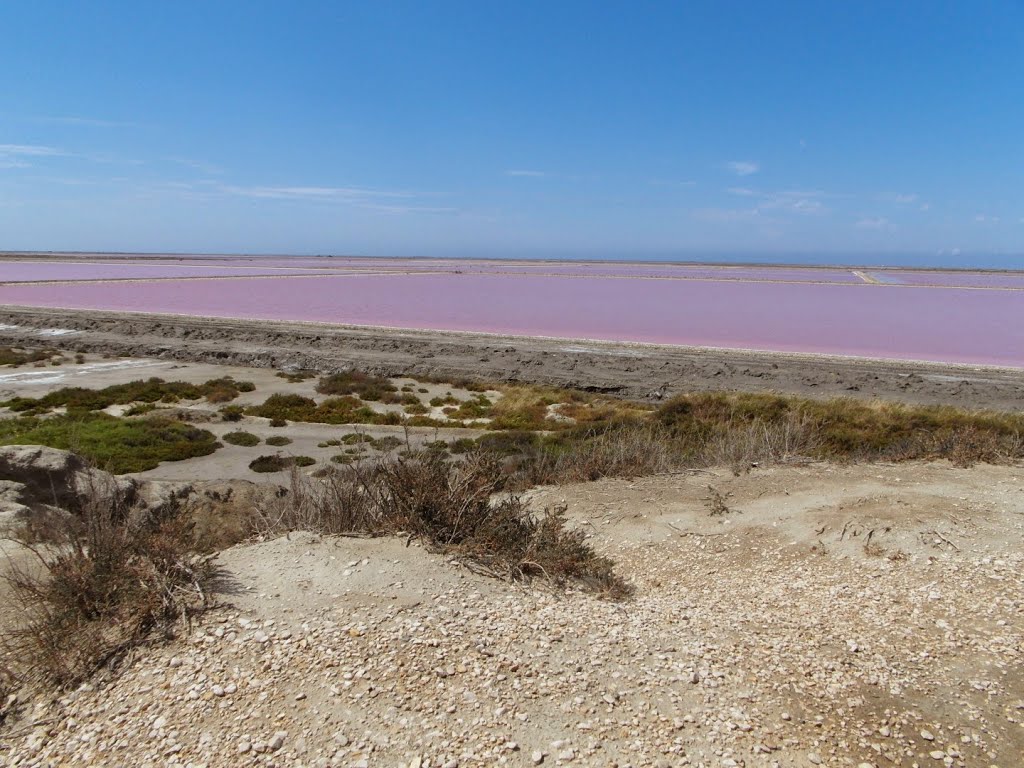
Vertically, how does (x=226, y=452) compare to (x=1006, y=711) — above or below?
below

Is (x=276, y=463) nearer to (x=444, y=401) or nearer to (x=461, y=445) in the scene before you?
(x=461, y=445)

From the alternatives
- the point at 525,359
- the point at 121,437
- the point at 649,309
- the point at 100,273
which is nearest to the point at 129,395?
the point at 121,437

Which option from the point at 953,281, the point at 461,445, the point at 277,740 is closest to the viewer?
the point at 277,740

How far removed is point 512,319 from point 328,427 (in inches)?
911

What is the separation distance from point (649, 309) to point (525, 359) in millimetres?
21009

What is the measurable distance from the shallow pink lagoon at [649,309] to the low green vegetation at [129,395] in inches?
583

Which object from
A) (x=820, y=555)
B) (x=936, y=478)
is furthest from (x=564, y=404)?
(x=820, y=555)

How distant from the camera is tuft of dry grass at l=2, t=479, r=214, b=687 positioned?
12.5ft

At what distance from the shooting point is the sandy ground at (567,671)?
3379 mm

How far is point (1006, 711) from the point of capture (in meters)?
3.74

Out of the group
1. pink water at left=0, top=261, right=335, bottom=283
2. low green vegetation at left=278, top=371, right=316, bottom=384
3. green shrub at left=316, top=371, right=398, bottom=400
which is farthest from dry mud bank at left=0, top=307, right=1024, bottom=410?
pink water at left=0, top=261, right=335, bottom=283

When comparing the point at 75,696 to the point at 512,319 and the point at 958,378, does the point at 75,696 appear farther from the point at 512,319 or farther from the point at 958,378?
the point at 512,319

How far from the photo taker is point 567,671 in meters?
3.95

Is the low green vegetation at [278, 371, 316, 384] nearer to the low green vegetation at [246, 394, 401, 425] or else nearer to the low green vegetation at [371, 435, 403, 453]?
the low green vegetation at [246, 394, 401, 425]
